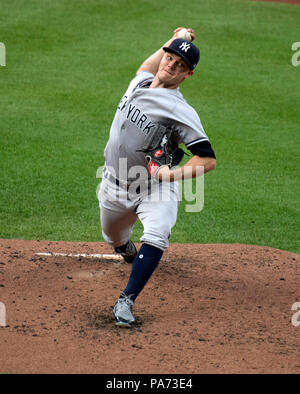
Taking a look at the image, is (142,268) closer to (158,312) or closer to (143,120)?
(158,312)

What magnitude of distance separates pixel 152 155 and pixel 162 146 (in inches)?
3.5

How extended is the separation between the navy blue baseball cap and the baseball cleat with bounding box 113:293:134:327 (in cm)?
160

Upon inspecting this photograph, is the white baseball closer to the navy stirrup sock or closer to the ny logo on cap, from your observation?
the ny logo on cap

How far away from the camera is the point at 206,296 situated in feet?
16.1

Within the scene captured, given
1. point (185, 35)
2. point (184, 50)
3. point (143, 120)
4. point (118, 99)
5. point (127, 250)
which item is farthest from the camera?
point (118, 99)

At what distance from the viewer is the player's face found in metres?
4.51

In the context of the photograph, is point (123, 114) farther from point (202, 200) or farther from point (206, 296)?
point (202, 200)

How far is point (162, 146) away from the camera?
453 centimetres

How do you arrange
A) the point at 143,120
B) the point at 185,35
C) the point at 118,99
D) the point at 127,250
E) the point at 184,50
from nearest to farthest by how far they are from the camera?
the point at 184,50 → the point at 143,120 → the point at 185,35 → the point at 127,250 → the point at 118,99

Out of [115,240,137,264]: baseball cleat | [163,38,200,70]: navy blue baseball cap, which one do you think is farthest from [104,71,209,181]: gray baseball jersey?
[115,240,137,264]: baseball cleat

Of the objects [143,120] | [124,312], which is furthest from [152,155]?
[124,312]

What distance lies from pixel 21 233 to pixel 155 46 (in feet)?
23.1
